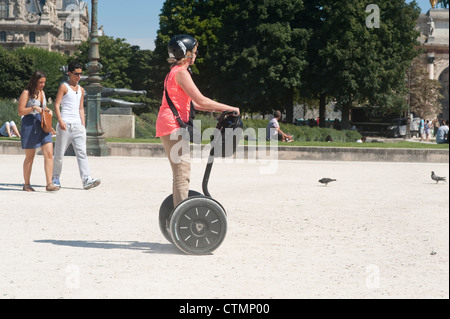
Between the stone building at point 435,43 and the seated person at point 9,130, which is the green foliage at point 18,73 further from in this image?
the seated person at point 9,130

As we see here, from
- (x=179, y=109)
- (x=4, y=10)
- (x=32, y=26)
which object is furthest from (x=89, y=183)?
(x=4, y=10)

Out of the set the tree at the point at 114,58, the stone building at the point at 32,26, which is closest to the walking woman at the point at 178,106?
the tree at the point at 114,58

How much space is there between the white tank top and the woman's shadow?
4485 mm

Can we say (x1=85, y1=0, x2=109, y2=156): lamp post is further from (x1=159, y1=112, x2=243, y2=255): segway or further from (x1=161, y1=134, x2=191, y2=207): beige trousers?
(x1=159, y1=112, x2=243, y2=255): segway

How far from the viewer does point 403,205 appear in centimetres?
1016

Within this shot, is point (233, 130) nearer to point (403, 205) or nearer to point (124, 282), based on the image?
point (124, 282)

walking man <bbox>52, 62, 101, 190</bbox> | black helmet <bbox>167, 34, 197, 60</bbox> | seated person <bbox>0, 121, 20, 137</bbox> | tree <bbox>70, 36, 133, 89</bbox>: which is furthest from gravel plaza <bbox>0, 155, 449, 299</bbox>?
tree <bbox>70, 36, 133, 89</bbox>

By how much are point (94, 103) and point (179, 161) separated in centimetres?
1527

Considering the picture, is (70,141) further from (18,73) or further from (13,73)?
(18,73)

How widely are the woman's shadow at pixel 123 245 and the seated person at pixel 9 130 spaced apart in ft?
67.9

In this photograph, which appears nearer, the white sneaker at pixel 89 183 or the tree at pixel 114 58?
the white sneaker at pixel 89 183

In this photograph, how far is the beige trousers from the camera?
5.99 metres

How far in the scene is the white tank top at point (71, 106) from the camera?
10945mm
